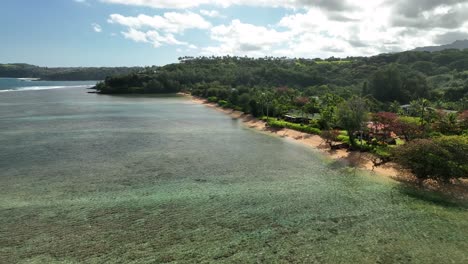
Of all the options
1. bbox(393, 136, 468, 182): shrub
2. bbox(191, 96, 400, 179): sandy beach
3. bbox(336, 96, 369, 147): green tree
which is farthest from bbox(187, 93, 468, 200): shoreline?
bbox(336, 96, 369, 147): green tree

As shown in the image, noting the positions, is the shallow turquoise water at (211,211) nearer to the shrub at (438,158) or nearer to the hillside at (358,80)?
the shrub at (438,158)

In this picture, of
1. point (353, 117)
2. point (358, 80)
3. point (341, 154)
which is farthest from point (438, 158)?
point (358, 80)

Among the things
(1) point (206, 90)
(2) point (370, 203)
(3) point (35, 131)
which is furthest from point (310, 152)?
(1) point (206, 90)

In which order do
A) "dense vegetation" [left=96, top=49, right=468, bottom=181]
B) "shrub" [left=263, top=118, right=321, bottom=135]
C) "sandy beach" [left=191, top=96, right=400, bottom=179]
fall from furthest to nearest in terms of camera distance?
"shrub" [left=263, top=118, right=321, bottom=135], "sandy beach" [left=191, top=96, right=400, bottom=179], "dense vegetation" [left=96, top=49, right=468, bottom=181]

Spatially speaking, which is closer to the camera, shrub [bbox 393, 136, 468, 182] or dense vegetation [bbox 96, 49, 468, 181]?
shrub [bbox 393, 136, 468, 182]

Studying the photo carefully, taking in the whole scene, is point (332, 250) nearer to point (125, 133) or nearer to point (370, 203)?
point (370, 203)

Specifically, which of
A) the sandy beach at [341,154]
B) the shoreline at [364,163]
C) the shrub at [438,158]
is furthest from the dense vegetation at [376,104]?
the sandy beach at [341,154]

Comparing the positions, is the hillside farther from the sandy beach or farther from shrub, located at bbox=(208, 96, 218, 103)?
the sandy beach
